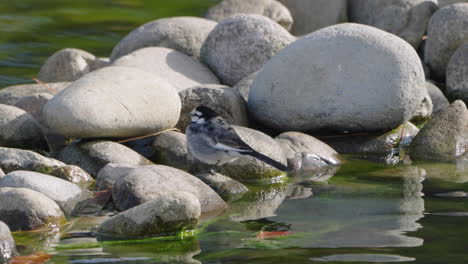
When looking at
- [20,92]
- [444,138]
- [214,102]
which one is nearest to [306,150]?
[214,102]

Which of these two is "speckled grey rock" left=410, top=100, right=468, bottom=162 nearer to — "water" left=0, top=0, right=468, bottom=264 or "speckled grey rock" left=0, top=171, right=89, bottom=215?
"water" left=0, top=0, right=468, bottom=264

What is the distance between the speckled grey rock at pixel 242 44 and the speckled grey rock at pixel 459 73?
1.87 metres

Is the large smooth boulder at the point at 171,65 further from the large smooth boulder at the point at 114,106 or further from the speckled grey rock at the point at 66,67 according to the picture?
the large smooth boulder at the point at 114,106

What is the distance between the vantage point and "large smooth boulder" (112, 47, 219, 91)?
9.79 m

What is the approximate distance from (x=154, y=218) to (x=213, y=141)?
68.6 inches

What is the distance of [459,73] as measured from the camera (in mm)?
10047

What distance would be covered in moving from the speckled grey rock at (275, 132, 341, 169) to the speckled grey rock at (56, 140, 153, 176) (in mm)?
1308

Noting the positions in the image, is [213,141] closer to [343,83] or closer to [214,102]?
[214,102]

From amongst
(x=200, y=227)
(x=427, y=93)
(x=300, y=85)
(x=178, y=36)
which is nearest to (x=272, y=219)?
(x=200, y=227)

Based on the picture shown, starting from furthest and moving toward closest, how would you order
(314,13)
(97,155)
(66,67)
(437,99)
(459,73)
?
1. (314,13)
2. (66,67)
3. (459,73)
4. (437,99)
5. (97,155)

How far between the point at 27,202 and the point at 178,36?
507 centimetres

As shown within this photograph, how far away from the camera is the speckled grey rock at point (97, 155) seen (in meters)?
7.66

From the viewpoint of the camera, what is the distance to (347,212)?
6.32 m

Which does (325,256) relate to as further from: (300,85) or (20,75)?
(20,75)
